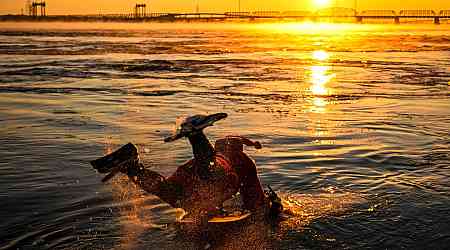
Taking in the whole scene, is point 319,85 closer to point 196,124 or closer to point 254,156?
point 254,156

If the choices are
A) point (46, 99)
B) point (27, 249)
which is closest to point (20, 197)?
point (27, 249)

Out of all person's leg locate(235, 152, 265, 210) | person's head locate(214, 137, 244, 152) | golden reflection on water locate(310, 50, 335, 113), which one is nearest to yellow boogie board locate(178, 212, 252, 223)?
person's leg locate(235, 152, 265, 210)

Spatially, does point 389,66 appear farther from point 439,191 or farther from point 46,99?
point 439,191

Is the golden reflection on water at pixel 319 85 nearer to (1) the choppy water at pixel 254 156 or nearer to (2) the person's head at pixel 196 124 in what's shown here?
(1) the choppy water at pixel 254 156

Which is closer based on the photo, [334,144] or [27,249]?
[27,249]

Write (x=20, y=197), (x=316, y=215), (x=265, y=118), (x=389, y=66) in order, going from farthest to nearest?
(x=389, y=66) < (x=265, y=118) < (x=20, y=197) < (x=316, y=215)

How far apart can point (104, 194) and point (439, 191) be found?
444 cm

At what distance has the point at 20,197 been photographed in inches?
260

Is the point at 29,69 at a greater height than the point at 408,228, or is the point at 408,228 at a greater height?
the point at 29,69

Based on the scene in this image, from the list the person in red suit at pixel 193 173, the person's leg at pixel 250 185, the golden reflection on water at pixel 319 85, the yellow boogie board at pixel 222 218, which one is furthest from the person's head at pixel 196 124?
the golden reflection on water at pixel 319 85

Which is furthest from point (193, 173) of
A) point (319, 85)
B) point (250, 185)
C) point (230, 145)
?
point (319, 85)

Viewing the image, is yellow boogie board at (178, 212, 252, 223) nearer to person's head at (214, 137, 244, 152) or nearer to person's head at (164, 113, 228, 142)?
person's head at (214, 137, 244, 152)

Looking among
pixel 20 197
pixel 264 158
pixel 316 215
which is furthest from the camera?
pixel 264 158

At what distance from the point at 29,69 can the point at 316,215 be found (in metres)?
20.5
